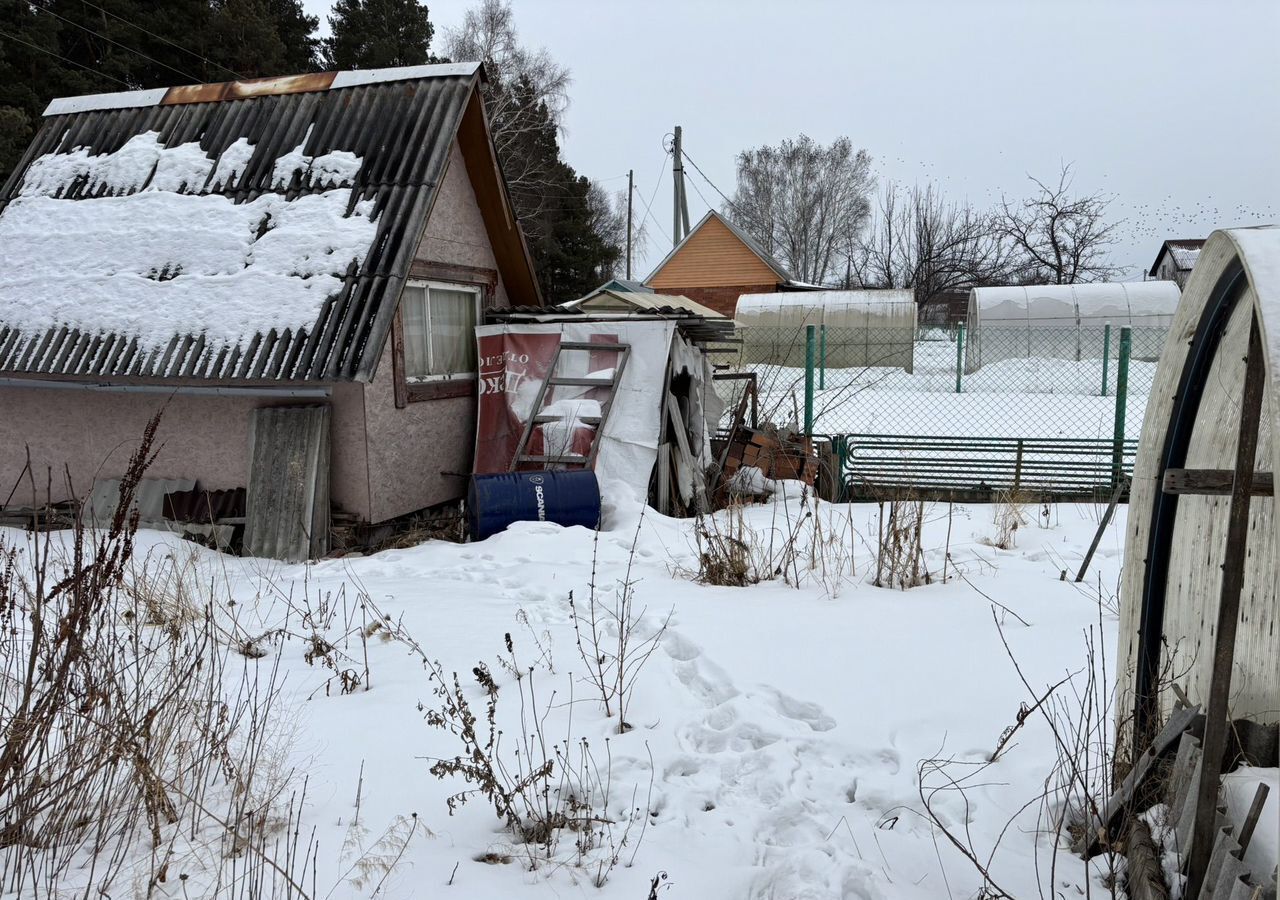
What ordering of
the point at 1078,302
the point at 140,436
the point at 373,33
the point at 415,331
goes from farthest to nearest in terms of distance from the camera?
1. the point at 373,33
2. the point at 1078,302
3. the point at 415,331
4. the point at 140,436

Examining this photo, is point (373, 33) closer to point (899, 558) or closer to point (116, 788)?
point (899, 558)

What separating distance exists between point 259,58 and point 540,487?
20.4 metres

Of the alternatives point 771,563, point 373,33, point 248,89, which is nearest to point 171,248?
point 248,89

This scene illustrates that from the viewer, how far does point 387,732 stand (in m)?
3.48

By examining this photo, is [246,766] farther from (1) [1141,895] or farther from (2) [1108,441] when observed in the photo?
(2) [1108,441]

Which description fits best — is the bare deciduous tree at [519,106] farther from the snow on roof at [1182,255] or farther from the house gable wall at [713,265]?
the snow on roof at [1182,255]

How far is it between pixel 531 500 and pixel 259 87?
5.32 meters

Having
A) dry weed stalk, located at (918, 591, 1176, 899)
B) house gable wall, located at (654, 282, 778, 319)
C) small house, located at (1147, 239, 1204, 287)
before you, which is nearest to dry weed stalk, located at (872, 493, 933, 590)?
dry weed stalk, located at (918, 591, 1176, 899)

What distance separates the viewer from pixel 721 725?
3.60m

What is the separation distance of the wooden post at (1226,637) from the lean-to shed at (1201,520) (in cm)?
2

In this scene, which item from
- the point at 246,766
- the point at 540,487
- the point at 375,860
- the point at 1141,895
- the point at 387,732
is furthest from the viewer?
the point at 540,487

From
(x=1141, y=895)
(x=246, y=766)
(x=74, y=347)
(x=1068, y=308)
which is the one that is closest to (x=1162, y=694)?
(x=1141, y=895)

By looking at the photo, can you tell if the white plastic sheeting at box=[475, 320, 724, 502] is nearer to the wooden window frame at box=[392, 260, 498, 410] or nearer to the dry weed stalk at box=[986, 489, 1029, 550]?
the wooden window frame at box=[392, 260, 498, 410]

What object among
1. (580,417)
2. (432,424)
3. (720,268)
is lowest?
(432,424)
